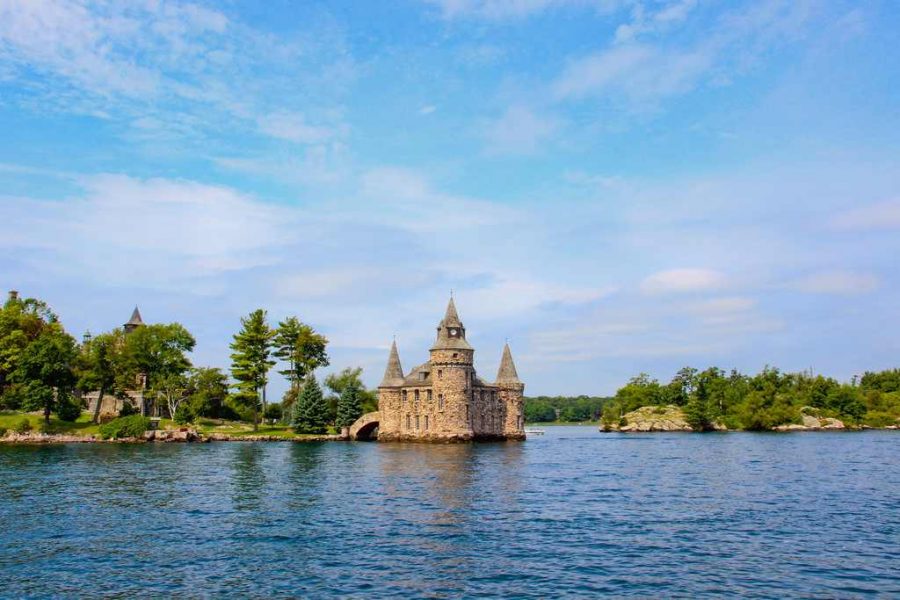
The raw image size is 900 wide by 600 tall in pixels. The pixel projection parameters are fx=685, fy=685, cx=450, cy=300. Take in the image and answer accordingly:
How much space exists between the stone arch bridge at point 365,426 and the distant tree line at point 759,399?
7625 centimetres

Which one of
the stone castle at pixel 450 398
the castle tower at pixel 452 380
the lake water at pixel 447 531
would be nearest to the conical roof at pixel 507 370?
the stone castle at pixel 450 398

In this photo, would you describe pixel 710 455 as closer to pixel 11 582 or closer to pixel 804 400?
pixel 11 582

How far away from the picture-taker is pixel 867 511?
33.8 metres

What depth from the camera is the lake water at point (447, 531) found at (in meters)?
21.3

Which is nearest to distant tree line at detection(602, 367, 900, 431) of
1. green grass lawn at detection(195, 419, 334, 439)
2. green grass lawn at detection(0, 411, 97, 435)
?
green grass lawn at detection(195, 419, 334, 439)

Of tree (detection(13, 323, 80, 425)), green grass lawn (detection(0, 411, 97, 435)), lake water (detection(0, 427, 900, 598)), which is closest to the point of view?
lake water (detection(0, 427, 900, 598))

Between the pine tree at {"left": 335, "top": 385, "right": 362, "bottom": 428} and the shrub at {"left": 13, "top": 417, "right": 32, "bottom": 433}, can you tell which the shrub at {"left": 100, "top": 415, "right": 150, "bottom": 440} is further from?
the pine tree at {"left": 335, "top": 385, "right": 362, "bottom": 428}

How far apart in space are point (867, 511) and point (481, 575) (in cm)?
2267

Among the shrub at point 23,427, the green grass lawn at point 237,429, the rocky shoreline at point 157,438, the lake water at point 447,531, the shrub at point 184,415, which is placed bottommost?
the lake water at point 447,531

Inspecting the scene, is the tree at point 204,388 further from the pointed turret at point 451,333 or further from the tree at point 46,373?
the pointed turret at point 451,333

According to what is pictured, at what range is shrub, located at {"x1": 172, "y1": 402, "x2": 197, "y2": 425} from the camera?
9794 cm

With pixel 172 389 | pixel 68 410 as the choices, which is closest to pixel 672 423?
pixel 172 389

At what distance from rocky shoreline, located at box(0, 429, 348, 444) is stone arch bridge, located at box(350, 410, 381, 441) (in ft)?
5.63

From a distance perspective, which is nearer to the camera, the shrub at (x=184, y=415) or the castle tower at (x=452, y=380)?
the castle tower at (x=452, y=380)
